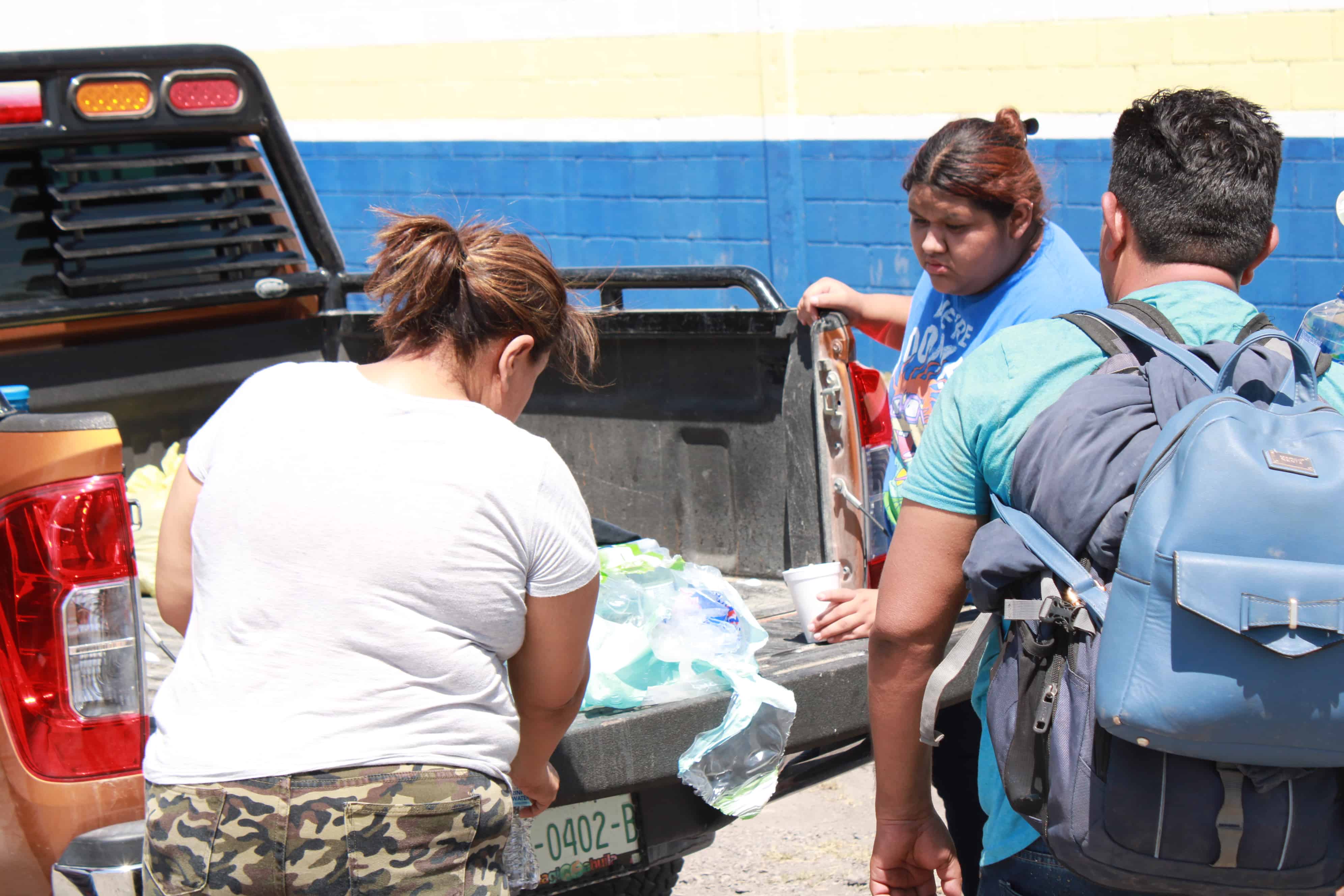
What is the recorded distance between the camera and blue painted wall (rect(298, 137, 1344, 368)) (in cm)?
591

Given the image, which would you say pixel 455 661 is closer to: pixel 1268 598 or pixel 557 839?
pixel 557 839

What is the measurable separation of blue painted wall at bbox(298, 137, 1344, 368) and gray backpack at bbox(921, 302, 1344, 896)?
4.65m

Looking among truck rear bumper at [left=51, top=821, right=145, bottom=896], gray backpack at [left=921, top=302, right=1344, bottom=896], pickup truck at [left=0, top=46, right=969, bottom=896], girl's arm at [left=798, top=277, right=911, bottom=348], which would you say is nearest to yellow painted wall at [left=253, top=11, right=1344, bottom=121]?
girl's arm at [left=798, top=277, right=911, bottom=348]

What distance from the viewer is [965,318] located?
282 cm

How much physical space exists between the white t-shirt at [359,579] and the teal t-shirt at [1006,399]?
0.51m

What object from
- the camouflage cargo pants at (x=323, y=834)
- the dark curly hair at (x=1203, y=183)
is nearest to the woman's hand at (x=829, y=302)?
the dark curly hair at (x=1203, y=183)

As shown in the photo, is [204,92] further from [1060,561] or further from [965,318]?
[1060,561]

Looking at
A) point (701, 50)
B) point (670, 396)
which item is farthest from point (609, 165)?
Answer: point (670, 396)

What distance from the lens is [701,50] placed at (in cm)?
782

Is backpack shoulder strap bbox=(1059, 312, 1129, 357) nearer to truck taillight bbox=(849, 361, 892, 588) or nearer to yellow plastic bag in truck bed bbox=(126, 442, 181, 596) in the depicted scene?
truck taillight bbox=(849, 361, 892, 588)

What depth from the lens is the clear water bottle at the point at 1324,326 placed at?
1.69 metres

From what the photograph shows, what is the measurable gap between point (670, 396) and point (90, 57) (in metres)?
1.77

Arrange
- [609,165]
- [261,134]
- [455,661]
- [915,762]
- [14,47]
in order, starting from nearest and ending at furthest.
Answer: [455,661], [915,762], [261,134], [609,165], [14,47]

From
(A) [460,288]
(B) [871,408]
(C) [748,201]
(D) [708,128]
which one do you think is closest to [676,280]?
(B) [871,408]
